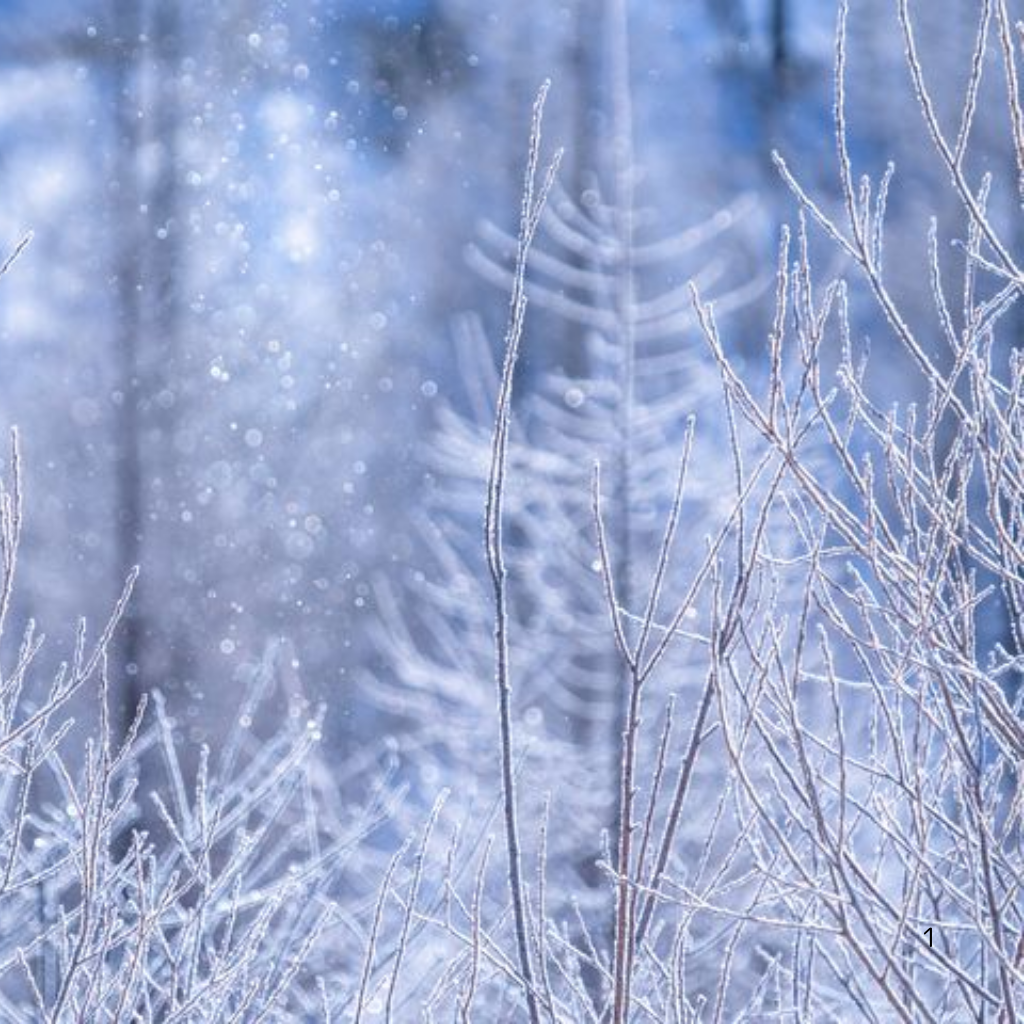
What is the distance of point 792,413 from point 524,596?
648 centimetres

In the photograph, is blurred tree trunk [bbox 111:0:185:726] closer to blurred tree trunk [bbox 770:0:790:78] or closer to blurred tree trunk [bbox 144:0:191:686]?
blurred tree trunk [bbox 144:0:191:686]

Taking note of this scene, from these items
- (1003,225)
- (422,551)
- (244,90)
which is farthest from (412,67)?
(1003,225)

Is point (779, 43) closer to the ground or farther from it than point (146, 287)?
farther from it

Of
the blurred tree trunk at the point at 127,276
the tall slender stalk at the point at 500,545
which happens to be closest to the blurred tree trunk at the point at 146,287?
the blurred tree trunk at the point at 127,276

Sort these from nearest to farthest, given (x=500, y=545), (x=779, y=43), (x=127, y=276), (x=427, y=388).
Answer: (x=500, y=545)
(x=779, y=43)
(x=427, y=388)
(x=127, y=276)

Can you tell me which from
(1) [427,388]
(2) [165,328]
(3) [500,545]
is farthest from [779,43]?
(3) [500,545]

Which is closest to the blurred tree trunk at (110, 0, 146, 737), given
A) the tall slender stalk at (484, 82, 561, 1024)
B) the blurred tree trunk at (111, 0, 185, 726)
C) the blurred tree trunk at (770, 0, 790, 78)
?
the blurred tree trunk at (111, 0, 185, 726)

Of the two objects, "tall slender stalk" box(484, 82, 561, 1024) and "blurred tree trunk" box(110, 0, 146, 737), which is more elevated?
"tall slender stalk" box(484, 82, 561, 1024)

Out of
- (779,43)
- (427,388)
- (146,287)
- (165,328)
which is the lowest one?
(427,388)

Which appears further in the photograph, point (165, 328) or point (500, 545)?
point (165, 328)

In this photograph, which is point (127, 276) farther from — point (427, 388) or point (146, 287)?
point (427, 388)

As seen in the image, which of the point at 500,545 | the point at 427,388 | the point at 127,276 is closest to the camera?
the point at 500,545

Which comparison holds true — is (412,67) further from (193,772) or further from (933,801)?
(933,801)

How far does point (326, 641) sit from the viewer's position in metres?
9.55
